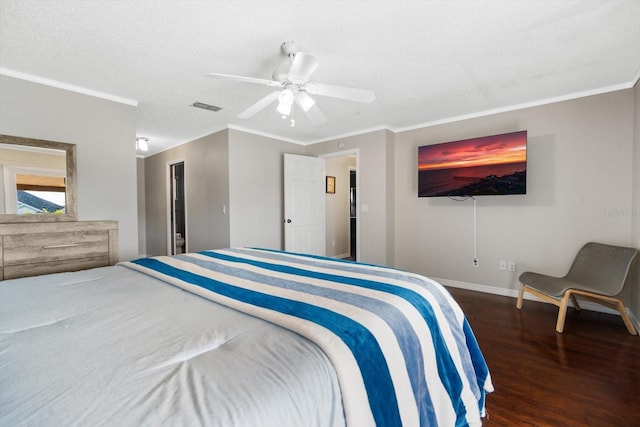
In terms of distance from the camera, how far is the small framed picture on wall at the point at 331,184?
5.77 m

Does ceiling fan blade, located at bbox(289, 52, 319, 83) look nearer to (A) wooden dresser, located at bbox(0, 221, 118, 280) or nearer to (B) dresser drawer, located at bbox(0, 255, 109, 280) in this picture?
(A) wooden dresser, located at bbox(0, 221, 118, 280)

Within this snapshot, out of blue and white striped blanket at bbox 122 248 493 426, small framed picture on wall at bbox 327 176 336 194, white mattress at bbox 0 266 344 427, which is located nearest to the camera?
white mattress at bbox 0 266 344 427

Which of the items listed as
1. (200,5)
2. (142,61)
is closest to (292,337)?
(200,5)

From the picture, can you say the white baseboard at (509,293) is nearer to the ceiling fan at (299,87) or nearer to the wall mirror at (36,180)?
the ceiling fan at (299,87)

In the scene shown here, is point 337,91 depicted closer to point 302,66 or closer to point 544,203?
point 302,66

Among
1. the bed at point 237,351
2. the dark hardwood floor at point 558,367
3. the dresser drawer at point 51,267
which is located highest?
the bed at point 237,351

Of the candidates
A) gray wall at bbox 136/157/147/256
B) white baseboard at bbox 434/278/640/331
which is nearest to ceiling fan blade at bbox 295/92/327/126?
white baseboard at bbox 434/278/640/331

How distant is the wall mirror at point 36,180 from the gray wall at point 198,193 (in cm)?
174

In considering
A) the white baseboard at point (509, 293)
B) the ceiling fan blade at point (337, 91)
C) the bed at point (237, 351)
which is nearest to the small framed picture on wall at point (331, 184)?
the white baseboard at point (509, 293)

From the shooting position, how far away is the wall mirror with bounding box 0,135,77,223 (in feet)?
8.09

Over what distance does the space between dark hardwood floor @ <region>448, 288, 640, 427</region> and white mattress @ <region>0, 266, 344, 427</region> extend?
4.47ft

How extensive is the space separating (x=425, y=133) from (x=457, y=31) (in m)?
2.18

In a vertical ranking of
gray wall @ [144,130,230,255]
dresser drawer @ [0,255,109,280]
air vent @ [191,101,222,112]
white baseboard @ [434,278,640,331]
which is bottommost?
white baseboard @ [434,278,640,331]

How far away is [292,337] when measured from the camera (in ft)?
2.91
